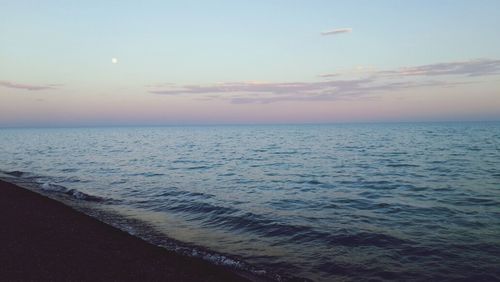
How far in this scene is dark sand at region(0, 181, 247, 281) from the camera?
9062 millimetres

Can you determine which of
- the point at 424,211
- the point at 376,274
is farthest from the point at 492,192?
the point at 376,274

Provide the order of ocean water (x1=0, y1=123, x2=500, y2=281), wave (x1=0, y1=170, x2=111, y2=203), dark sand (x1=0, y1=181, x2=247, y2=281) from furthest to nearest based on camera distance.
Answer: wave (x1=0, y1=170, x2=111, y2=203) → ocean water (x1=0, y1=123, x2=500, y2=281) → dark sand (x1=0, y1=181, x2=247, y2=281)

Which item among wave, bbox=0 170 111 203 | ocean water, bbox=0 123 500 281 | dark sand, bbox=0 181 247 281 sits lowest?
ocean water, bbox=0 123 500 281

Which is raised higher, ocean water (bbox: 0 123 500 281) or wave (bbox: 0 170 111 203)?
wave (bbox: 0 170 111 203)

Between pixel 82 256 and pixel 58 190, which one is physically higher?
pixel 82 256

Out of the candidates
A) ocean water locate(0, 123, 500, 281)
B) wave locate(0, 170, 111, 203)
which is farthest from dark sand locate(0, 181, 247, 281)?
wave locate(0, 170, 111, 203)

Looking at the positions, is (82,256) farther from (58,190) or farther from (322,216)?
(58,190)

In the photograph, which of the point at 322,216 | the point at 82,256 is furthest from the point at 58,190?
the point at 322,216

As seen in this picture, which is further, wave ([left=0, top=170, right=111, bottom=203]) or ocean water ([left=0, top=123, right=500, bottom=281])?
wave ([left=0, top=170, right=111, bottom=203])

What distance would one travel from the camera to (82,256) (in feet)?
34.0

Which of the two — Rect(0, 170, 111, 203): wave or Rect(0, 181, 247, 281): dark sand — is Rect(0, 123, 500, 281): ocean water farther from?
Rect(0, 181, 247, 281): dark sand

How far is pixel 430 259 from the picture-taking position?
1212 cm

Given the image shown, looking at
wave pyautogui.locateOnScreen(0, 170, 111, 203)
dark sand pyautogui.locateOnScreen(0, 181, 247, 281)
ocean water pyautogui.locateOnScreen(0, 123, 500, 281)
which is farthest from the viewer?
wave pyautogui.locateOnScreen(0, 170, 111, 203)

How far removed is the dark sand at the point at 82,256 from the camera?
9.06 metres
